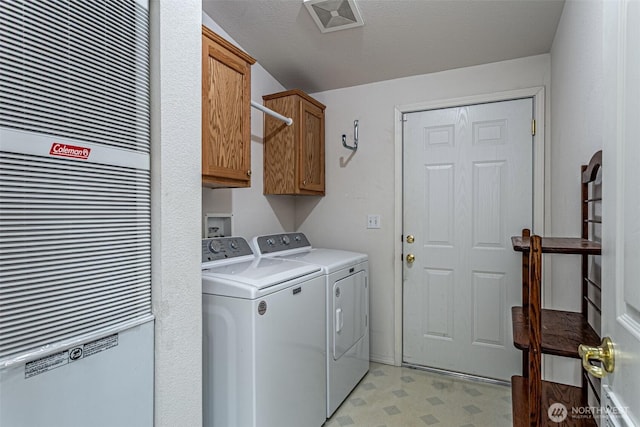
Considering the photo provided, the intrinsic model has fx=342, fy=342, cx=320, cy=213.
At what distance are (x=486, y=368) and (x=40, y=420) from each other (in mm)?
2609

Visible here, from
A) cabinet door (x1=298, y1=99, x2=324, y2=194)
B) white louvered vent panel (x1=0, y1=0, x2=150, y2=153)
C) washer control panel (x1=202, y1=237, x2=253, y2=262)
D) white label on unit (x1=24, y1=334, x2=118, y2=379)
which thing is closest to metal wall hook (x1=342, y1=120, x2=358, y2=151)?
cabinet door (x1=298, y1=99, x2=324, y2=194)

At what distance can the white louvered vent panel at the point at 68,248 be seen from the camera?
2.45 feet

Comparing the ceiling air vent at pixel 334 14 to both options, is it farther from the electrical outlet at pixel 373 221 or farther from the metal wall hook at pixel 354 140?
the electrical outlet at pixel 373 221

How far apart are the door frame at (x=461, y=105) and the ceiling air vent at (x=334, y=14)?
879 mm

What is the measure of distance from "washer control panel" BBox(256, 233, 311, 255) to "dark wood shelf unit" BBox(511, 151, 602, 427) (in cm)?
148

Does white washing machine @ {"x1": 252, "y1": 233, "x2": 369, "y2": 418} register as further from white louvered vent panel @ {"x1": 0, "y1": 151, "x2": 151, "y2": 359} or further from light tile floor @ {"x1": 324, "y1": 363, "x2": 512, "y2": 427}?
white louvered vent panel @ {"x1": 0, "y1": 151, "x2": 151, "y2": 359}

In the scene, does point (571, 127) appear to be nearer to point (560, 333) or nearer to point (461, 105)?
point (461, 105)

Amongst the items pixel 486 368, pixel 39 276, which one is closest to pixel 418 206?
pixel 486 368

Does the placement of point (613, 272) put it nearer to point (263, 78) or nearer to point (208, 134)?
point (208, 134)

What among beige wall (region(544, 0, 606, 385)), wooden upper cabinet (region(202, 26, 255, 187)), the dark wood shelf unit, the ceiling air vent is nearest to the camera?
the dark wood shelf unit

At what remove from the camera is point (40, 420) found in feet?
2.56

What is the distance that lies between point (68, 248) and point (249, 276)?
806 millimetres

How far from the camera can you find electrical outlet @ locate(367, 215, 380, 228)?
9.24 ft

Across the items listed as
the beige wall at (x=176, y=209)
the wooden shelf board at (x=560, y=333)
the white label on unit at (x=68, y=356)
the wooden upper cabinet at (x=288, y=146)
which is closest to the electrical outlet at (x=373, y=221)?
the wooden upper cabinet at (x=288, y=146)
